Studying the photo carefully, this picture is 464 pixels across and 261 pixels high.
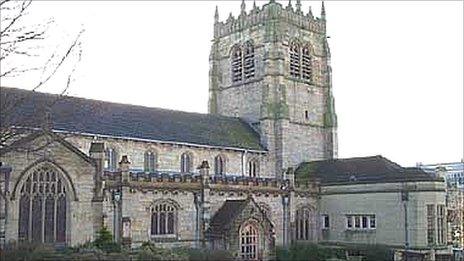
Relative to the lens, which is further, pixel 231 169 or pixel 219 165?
pixel 231 169

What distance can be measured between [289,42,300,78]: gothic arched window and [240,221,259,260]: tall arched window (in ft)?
59.1

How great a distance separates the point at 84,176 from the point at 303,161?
2355 centimetres

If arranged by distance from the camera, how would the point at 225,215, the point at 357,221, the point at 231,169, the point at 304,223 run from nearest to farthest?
1. the point at 225,215
2. the point at 357,221
3. the point at 304,223
4. the point at 231,169

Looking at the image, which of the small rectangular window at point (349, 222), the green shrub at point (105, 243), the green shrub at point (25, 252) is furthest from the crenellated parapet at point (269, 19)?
the green shrub at point (25, 252)

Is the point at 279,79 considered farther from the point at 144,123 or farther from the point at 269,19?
the point at 144,123

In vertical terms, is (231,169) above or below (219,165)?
below

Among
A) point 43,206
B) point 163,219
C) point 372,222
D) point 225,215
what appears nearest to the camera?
point 43,206

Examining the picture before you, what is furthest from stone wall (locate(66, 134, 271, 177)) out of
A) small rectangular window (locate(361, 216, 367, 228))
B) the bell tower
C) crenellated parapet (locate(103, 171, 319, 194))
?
small rectangular window (locate(361, 216, 367, 228))

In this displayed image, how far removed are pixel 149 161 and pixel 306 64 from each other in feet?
62.7

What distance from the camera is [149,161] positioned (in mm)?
41688

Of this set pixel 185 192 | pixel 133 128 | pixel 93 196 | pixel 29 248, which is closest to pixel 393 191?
pixel 185 192

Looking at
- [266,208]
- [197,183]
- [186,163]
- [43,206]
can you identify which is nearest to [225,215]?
[197,183]

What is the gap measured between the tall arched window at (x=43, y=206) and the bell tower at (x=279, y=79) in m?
21.2

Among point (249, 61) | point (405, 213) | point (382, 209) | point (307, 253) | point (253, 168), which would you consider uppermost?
point (249, 61)
